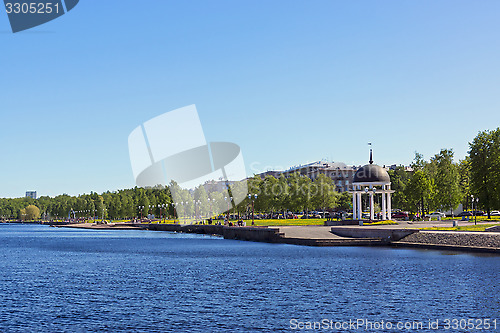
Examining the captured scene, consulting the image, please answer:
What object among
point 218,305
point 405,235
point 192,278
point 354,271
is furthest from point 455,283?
point 405,235

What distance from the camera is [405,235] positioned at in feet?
258

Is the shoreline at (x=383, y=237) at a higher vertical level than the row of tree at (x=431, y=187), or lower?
lower

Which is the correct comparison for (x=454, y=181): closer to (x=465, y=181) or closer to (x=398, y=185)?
(x=465, y=181)

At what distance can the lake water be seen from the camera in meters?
31.6

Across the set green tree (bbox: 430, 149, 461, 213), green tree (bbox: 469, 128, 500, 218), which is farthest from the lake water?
green tree (bbox: 430, 149, 461, 213)

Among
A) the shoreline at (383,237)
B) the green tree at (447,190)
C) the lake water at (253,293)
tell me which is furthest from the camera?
the green tree at (447,190)

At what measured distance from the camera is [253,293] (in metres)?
41.4

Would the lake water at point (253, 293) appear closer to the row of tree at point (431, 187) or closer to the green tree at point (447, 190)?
the row of tree at point (431, 187)

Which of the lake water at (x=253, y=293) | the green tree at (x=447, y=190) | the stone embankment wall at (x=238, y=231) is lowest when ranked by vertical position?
the lake water at (x=253, y=293)

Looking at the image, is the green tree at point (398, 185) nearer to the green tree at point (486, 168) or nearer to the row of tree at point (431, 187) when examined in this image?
the row of tree at point (431, 187)

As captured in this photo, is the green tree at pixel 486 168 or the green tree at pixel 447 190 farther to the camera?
the green tree at pixel 447 190

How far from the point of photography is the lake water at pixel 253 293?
31.6 m

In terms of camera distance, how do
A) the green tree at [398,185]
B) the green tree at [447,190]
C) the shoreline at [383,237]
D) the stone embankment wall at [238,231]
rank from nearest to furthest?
the shoreline at [383,237] → the stone embankment wall at [238,231] → the green tree at [447,190] → the green tree at [398,185]

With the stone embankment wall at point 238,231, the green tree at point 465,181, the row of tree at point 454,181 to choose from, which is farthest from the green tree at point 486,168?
the stone embankment wall at point 238,231
